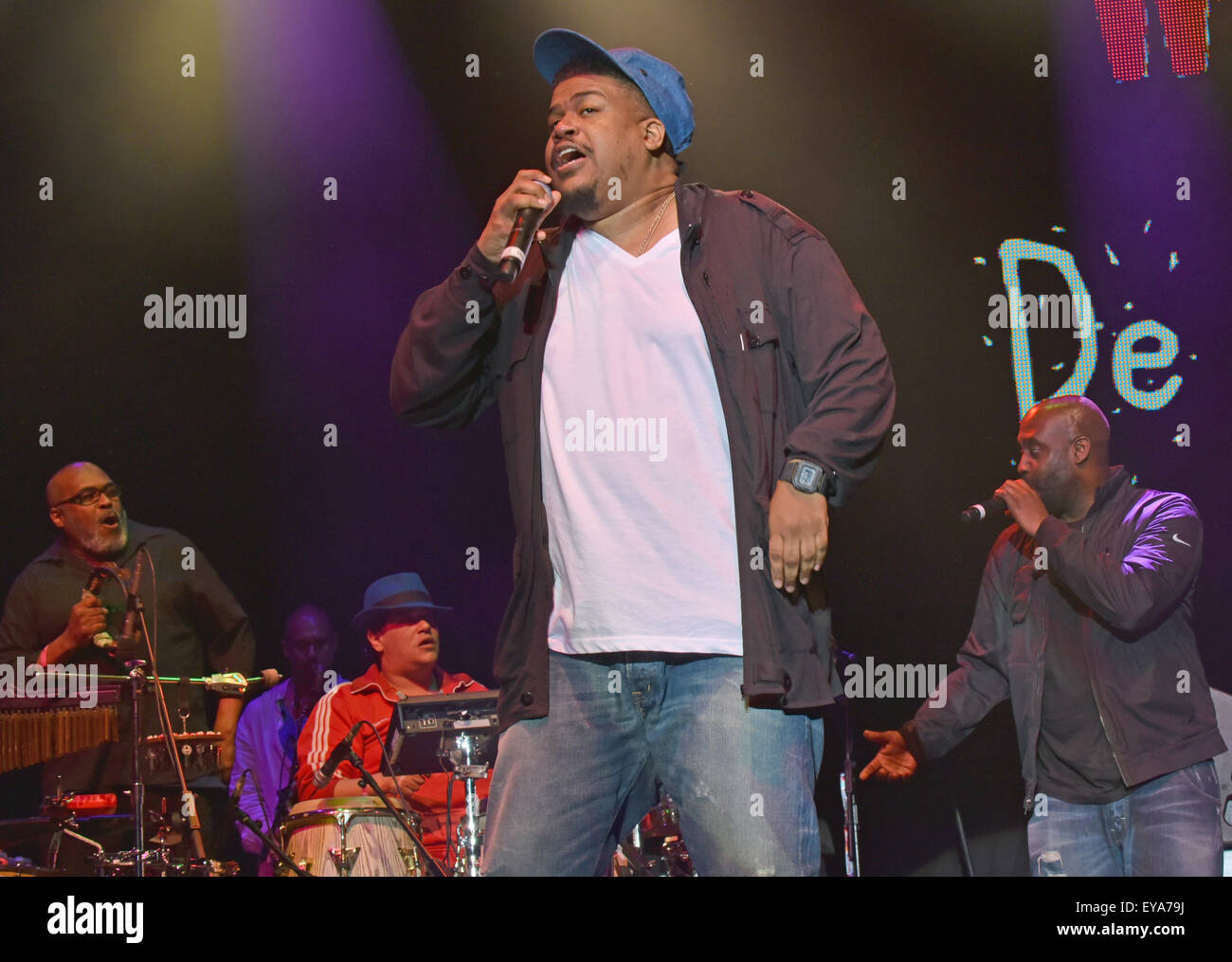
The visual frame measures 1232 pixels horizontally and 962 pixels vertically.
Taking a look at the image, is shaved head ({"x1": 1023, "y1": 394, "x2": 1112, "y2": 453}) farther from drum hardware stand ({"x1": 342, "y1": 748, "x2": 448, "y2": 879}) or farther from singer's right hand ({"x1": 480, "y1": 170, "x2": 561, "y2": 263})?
singer's right hand ({"x1": 480, "y1": 170, "x2": 561, "y2": 263})

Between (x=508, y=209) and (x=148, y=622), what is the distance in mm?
3838

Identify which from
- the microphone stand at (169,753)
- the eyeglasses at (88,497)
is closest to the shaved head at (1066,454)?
the microphone stand at (169,753)

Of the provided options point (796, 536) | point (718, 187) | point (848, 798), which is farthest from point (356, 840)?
point (796, 536)

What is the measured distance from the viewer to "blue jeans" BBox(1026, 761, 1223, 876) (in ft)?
13.8

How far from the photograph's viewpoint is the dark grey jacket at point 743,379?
2.48 meters

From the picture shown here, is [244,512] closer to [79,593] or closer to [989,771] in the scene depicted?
[79,593]

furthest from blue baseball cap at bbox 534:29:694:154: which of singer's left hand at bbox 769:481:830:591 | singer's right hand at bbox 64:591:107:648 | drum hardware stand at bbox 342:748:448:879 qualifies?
singer's right hand at bbox 64:591:107:648

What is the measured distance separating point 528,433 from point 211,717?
4416 mm

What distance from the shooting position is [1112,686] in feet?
14.9

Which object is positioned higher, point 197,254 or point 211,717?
point 197,254

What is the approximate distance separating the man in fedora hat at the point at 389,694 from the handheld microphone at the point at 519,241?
3046 mm

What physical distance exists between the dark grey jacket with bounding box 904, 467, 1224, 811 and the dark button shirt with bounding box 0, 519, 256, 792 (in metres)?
3.33

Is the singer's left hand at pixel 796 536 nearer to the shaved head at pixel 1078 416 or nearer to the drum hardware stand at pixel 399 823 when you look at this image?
the drum hardware stand at pixel 399 823
